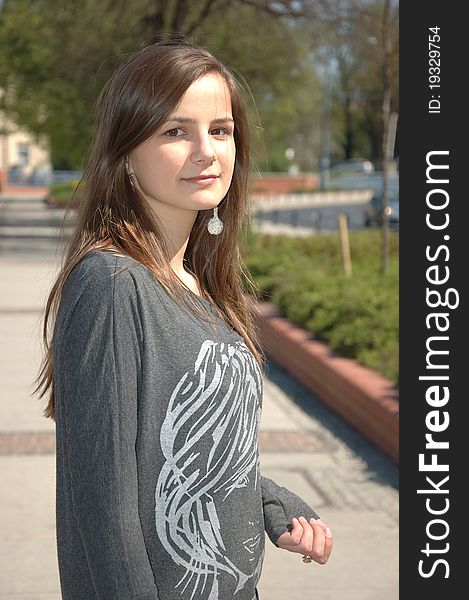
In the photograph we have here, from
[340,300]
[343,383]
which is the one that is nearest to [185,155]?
[343,383]

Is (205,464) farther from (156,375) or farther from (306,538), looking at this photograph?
(306,538)

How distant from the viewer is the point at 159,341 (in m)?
1.98

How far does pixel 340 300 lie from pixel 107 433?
8599 mm

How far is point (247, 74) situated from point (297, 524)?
76.0ft

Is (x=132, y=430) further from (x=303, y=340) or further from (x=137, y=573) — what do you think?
(x=303, y=340)

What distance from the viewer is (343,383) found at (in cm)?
800

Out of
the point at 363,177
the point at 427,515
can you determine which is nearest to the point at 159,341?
the point at 427,515

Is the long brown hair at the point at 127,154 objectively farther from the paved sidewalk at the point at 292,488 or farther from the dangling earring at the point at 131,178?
the paved sidewalk at the point at 292,488

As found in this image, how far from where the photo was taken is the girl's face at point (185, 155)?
2.13 metres

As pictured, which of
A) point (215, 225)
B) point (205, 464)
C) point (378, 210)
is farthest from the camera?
point (378, 210)

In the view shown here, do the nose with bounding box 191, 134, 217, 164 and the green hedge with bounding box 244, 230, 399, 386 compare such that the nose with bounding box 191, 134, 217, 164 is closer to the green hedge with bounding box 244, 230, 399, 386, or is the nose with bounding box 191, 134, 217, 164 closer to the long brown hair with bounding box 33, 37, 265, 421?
the long brown hair with bounding box 33, 37, 265, 421

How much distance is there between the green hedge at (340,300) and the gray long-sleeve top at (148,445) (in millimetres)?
5512

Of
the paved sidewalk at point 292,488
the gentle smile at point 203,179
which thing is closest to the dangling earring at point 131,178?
the gentle smile at point 203,179

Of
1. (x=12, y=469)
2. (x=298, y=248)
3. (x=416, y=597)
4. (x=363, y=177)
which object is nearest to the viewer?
(x=416, y=597)
